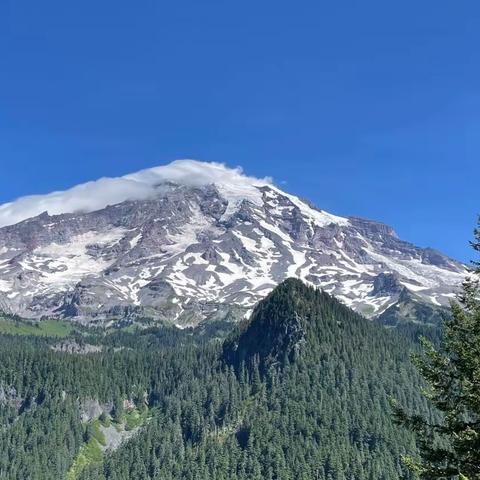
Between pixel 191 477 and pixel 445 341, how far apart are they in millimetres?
184587

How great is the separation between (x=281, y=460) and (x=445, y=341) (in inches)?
7082

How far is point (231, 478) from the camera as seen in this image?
19338cm

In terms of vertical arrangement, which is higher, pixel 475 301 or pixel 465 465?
pixel 475 301

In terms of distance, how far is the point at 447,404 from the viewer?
1082 inches

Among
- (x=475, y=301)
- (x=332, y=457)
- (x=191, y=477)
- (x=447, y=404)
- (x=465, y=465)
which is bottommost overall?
(x=191, y=477)

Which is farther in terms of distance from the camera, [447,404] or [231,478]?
[231,478]

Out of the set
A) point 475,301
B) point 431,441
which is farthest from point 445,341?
point 431,441

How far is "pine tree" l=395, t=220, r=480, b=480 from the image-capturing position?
26.0 meters

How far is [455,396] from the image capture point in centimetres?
2744

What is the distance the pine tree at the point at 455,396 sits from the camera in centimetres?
2598

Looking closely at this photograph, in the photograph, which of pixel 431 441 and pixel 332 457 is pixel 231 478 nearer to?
pixel 332 457

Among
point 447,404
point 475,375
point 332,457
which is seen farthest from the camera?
point 332,457

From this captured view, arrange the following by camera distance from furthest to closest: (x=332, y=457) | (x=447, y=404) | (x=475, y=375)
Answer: (x=332, y=457), (x=447, y=404), (x=475, y=375)

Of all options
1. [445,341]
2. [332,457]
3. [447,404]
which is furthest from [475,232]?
[332,457]
